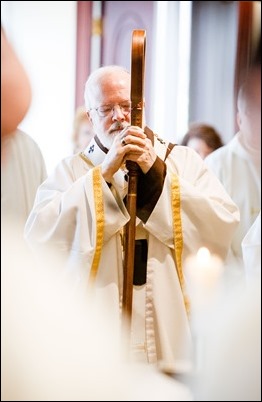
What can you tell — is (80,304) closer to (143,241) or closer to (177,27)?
(143,241)

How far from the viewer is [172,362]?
173 cm

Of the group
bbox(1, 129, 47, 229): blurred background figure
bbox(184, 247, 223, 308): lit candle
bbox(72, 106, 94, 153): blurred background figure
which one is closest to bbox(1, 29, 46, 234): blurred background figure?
bbox(1, 129, 47, 229): blurred background figure

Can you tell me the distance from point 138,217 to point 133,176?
118mm

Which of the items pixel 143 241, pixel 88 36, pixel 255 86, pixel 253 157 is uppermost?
pixel 88 36

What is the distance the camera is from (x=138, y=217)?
1.79 metres

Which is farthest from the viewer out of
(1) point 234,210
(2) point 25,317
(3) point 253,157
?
(3) point 253,157

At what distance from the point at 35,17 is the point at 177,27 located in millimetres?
330

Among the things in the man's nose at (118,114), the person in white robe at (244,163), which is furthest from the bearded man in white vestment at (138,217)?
the person in white robe at (244,163)

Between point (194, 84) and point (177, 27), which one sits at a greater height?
point (177, 27)

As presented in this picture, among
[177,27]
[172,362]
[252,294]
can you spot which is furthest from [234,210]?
[177,27]

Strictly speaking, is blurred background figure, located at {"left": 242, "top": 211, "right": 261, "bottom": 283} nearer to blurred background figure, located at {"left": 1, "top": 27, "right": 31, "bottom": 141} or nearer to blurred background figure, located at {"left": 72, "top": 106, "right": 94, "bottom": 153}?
blurred background figure, located at {"left": 72, "top": 106, "right": 94, "bottom": 153}

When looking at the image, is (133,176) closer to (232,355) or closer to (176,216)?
(176,216)

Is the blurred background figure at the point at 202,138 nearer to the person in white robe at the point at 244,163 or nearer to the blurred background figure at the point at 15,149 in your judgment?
the person in white robe at the point at 244,163

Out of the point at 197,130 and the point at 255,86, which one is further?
the point at 197,130
